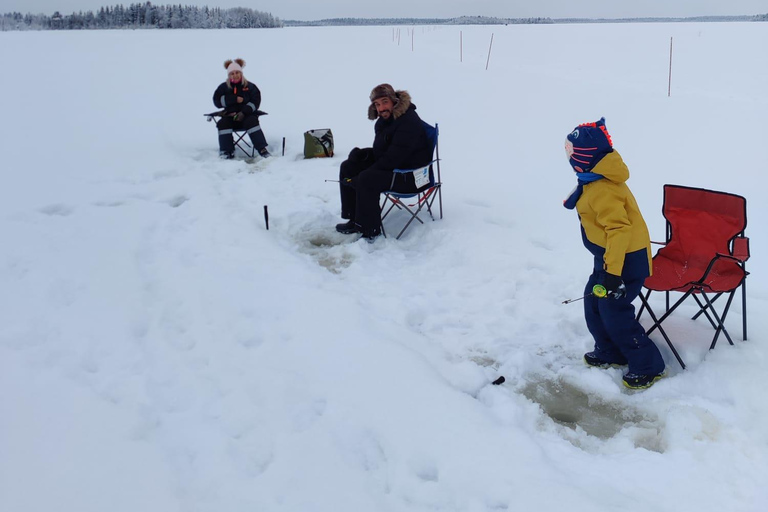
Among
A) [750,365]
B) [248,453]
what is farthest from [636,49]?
[248,453]

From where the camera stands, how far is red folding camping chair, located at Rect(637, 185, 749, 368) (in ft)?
9.15

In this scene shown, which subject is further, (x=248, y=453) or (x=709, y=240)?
(x=709, y=240)

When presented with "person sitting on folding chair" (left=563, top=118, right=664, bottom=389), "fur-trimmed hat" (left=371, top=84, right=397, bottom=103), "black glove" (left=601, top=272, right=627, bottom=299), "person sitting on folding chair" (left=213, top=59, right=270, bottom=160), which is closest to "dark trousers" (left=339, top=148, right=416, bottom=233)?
"fur-trimmed hat" (left=371, top=84, right=397, bottom=103)

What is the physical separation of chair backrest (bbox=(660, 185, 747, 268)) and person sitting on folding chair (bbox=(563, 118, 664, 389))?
2.00 feet

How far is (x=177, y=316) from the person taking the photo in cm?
338

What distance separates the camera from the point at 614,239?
98.5 inches

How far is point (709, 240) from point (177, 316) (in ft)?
9.96

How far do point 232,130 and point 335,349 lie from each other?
496 cm

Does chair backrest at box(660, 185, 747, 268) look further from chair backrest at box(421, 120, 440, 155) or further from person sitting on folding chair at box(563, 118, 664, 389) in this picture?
chair backrest at box(421, 120, 440, 155)

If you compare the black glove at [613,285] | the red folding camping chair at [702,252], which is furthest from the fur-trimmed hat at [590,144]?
the red folding camping chair at [702,252]

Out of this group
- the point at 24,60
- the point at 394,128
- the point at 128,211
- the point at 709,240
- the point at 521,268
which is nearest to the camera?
the point at 709,240

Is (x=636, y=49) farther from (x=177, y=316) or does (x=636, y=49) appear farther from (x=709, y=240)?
(x=177, y=316)

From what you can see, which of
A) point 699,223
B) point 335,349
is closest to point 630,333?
point 699,223

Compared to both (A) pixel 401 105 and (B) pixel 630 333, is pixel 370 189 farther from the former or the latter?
(B) pixel 630 333
